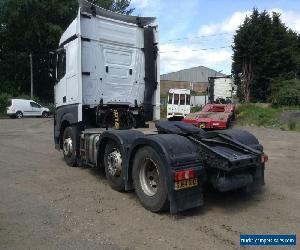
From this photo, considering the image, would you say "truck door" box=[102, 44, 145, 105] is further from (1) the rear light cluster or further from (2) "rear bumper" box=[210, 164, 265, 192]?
(1) the rear light cluster

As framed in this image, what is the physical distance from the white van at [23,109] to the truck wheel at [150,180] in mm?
34477

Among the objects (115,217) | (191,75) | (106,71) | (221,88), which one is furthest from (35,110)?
(191,75)

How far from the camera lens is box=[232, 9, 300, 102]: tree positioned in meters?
36.3

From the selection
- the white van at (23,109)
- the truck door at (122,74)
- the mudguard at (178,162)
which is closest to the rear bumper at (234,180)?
the mudguard at (178,162)

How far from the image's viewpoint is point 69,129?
9.96 metres

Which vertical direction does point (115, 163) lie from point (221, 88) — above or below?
below

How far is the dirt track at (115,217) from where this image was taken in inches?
203

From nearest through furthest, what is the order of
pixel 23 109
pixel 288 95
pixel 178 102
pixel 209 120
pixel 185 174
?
pixel 185 174 → pixel 209 120 → pixel 288 95 → pixel 178 102 → pixel 23 109

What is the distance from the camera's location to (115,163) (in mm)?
7531

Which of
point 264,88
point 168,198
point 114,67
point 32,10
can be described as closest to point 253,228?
point 168,198

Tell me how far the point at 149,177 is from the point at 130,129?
2483 mm

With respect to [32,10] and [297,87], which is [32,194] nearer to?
[297,87]

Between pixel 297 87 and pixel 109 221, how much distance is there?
26.5 meters

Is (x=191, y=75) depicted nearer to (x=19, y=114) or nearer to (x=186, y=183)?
(x=19, y=114)
